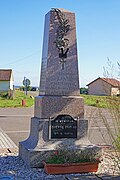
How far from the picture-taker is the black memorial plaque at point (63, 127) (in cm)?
630

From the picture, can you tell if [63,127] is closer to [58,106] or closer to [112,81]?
[58,106]

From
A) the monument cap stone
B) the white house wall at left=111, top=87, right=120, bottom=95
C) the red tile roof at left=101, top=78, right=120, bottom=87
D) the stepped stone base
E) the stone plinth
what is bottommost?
the stepped stone base

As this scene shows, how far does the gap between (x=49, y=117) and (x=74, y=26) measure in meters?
2.03

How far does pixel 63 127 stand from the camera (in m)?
6.34

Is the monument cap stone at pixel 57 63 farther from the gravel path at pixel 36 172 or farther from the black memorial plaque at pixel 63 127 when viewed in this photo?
the gravel path at pixel 36 172

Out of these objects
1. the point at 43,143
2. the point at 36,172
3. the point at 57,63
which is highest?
the point at 57,63

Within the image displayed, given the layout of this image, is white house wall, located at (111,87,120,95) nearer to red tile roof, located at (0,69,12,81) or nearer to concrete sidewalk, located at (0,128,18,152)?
concrete sidewalk, located at (0,128,18,152)

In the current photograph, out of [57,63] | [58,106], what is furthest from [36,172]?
[57,63]

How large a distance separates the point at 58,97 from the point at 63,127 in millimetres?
→ 611

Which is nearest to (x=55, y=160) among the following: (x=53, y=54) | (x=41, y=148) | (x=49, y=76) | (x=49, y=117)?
(x=41, y=148)

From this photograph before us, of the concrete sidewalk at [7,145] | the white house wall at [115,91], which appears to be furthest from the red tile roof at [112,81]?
the concrete sidewalk at [7,145]

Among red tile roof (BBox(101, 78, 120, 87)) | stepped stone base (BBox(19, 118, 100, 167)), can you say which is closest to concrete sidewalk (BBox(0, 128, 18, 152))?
stepped stone base (BBox(19, 118, 100, 167))

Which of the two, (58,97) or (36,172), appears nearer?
(36,172)

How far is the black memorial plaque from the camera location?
20.7 ft
